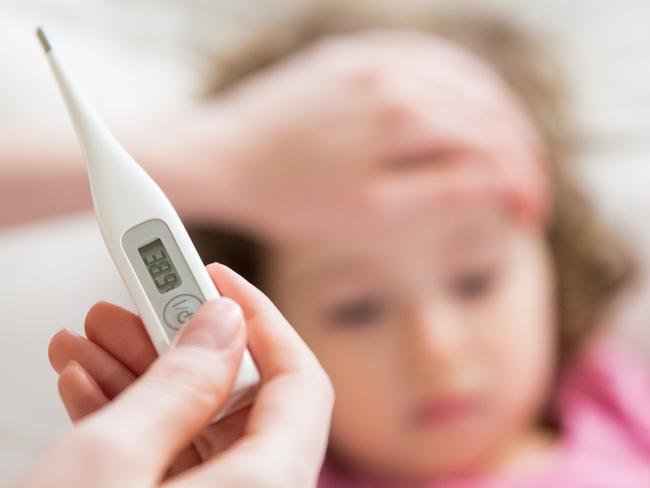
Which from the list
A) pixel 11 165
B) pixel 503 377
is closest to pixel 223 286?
pixel 11 165

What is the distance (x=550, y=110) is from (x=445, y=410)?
1.29 feet

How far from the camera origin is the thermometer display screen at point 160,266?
0.30 metres

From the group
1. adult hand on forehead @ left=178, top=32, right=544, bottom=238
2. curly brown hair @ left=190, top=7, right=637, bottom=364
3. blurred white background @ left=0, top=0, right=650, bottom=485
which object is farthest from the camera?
curly brown hair @ left=190, top=7, right=637, bottom=364

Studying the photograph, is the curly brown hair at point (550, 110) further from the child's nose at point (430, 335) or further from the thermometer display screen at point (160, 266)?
the thermometer display screen at point (160, 266)

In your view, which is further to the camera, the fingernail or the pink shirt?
the pink shirt

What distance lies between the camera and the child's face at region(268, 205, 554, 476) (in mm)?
645

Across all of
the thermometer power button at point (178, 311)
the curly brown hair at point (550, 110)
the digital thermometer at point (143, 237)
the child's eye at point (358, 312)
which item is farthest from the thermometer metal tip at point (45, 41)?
the curly brown hair at point (550, 110)

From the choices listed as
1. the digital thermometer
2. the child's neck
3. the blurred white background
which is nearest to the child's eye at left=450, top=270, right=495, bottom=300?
the child's neck

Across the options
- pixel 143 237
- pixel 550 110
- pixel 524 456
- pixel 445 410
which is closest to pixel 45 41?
pixel 143 237

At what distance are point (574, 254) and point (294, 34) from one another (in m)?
0.37

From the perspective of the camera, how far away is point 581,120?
103 cm

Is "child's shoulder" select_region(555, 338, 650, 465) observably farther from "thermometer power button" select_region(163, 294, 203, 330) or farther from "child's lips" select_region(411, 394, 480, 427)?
"thermometer power button" select_region(163, 294, 203, 330)

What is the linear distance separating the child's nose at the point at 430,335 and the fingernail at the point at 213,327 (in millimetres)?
387

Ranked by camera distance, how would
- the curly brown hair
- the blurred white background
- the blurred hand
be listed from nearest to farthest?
the blurred hand → the blurred white background → the curly brown hair
